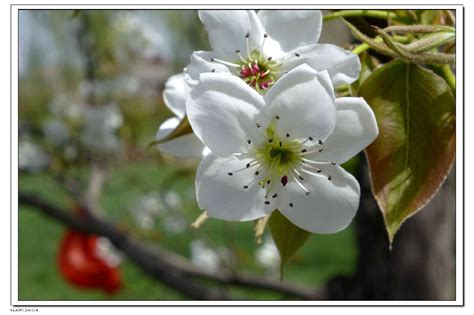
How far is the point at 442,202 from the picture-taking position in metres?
1.00

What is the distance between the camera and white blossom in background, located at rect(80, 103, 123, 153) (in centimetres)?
142

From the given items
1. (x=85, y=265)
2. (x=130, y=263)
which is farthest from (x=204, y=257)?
(x=85, y=265)

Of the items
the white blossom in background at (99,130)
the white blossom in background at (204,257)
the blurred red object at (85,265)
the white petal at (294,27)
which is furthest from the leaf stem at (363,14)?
the white blossom in background at (204,257)

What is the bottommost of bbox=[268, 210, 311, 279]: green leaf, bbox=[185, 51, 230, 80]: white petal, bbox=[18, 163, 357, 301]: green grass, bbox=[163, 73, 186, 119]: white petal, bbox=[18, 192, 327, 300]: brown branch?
bbox=[18, 163, 357, 301]: green grass

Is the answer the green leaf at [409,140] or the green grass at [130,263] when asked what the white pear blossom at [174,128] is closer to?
the green leaf at [409,140]

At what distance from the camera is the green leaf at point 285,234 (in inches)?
13.6

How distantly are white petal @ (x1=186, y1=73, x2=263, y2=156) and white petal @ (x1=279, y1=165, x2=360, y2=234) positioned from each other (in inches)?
1.4

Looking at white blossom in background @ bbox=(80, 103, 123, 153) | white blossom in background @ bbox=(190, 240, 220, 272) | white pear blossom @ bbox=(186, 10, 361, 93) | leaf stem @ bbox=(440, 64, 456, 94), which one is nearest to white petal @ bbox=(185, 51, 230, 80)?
white pear blossom @ bbox=(186, 10, 361, 93)

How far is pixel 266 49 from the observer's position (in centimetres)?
33

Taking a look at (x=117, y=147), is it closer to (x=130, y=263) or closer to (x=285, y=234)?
(x=130, y=263)

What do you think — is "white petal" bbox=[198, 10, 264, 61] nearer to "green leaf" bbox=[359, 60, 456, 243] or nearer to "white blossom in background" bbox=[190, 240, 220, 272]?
"green leaf" bbox=[359, 60, 456, 243]

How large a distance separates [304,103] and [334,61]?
0.02 m

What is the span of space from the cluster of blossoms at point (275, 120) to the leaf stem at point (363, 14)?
0.01 metres
